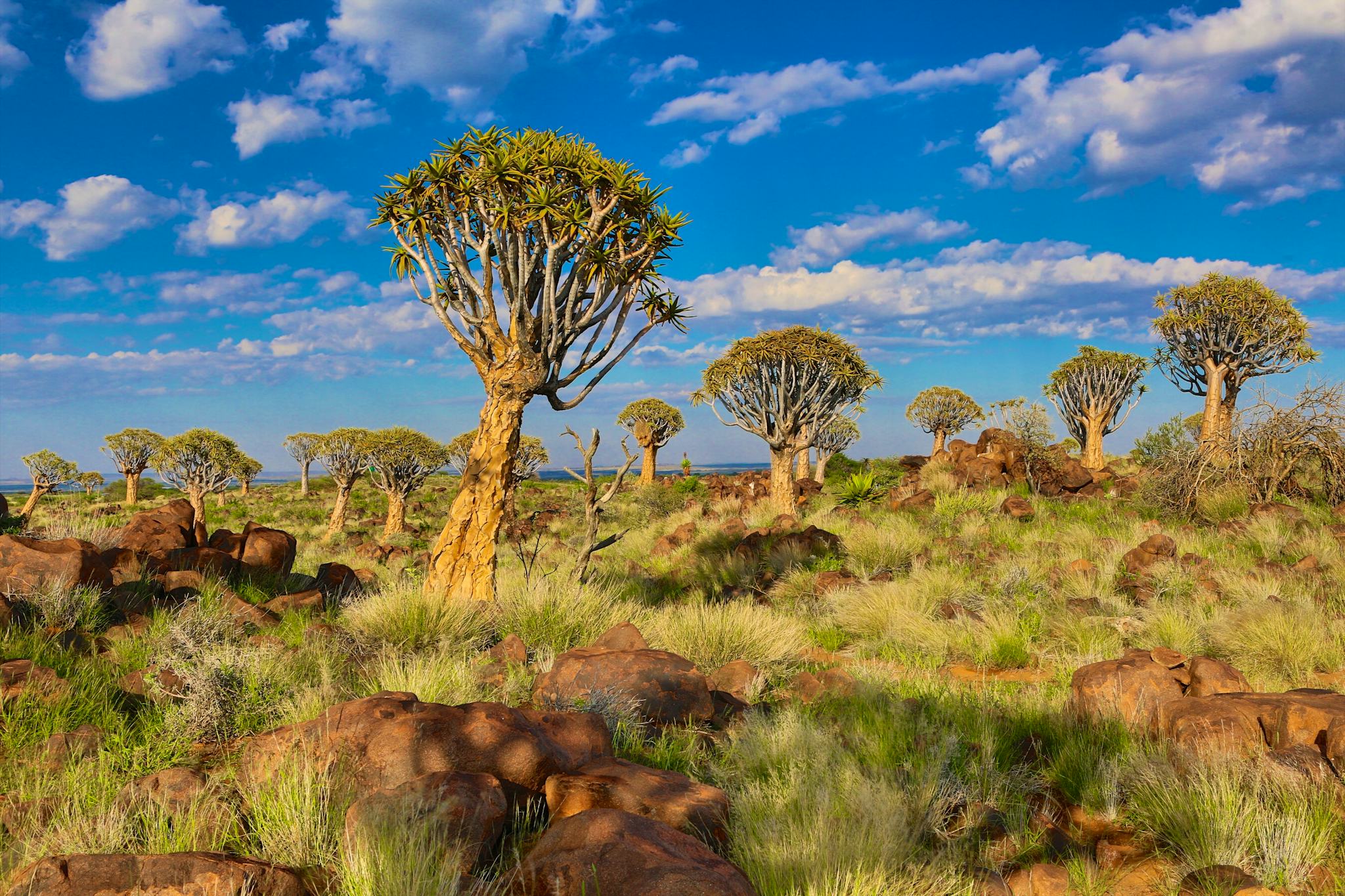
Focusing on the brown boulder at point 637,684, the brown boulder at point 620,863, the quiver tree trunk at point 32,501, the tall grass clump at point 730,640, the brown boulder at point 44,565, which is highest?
the quiver tree trunk at point 32,501

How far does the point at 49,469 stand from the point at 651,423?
32.5m

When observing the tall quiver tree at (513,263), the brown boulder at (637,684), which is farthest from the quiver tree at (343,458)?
the brown boulder at (637,684)

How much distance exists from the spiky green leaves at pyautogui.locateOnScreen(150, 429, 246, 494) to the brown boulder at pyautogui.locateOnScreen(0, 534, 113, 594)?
30.0 metres

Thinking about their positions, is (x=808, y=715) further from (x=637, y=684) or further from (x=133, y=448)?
(x=133, y=448)

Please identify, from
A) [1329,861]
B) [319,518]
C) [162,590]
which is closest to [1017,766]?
[1329,861]

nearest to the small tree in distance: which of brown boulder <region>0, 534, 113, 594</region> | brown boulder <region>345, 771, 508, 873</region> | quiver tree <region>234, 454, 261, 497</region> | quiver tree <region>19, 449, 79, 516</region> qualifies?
quiver tree <region>19, 449, 79, 516</region>

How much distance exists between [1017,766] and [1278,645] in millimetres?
3892

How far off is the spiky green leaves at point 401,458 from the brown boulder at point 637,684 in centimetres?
2417

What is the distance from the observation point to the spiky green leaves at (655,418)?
39.7 m

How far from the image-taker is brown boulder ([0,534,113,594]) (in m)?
6.07

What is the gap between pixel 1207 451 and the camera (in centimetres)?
1369

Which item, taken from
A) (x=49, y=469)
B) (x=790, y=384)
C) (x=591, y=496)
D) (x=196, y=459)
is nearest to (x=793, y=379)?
(x=790, y=384)

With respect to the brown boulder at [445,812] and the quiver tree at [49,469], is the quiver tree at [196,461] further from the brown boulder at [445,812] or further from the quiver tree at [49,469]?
the brown boulder at [445,812]

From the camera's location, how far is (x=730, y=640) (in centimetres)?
701
